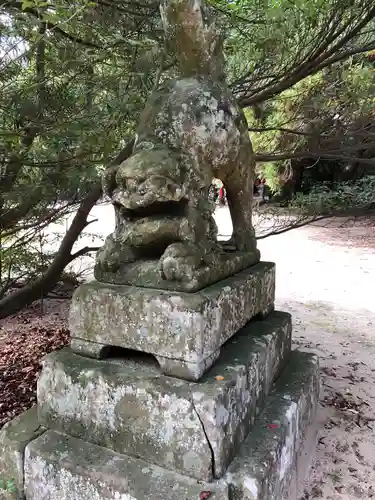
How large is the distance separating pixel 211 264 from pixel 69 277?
332 cm

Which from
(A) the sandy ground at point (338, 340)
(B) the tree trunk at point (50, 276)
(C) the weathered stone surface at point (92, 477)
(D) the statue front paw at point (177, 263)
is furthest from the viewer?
(B) the tree trunk at point (50, 276)

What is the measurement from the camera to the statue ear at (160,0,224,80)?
1.53 metres

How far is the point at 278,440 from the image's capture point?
1482mm

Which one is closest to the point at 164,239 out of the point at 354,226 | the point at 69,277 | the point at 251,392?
the point at 251,392

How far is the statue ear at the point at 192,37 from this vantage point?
153 cm

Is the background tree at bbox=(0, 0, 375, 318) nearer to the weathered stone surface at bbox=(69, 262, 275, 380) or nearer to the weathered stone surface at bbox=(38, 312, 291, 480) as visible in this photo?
the weathered stone surface at bbox=(69, 262, 275, 380)

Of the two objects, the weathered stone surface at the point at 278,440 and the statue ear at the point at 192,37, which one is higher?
the statue ear at the point at 192,37

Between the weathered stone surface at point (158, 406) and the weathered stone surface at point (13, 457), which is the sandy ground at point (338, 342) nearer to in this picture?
the weathered stone surface at point (158, 406)

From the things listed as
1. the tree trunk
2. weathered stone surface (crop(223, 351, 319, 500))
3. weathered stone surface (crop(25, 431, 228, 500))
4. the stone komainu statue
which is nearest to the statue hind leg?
the stone komainu statue

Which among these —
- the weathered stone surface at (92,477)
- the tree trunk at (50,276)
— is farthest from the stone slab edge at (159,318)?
→ the tree trunk at (50,276)

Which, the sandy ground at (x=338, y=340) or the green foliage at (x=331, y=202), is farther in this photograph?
the green foliage at (x=331, y=202)

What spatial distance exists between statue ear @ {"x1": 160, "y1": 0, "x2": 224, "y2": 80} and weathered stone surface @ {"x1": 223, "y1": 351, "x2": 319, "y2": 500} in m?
1.41

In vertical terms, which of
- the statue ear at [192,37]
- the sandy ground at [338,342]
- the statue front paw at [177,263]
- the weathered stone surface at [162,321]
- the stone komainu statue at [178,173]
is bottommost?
the sandy ground at [338,342]

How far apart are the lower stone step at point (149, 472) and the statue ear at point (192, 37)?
144 cm
